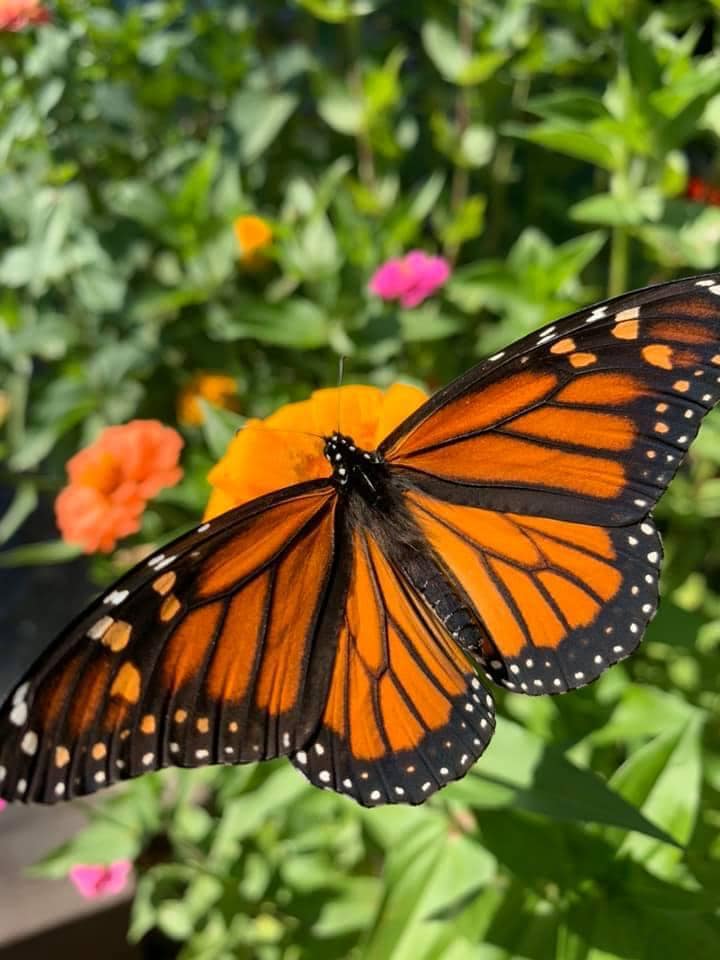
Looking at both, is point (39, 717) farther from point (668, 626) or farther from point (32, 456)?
point (32, 456)

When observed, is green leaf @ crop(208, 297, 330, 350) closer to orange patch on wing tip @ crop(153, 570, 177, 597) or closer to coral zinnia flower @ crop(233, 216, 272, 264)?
coral zinnia flower @ crop(233, 216, 272, 264)

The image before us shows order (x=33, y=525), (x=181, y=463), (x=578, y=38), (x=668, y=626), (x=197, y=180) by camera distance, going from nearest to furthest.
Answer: (x=668, y=626) → (x=197, y=180) → (x=181, y=463) → (x=578, y=38) → (x=33, y=525)

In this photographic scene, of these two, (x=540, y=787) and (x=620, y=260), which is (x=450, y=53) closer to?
(x=620, y=260)

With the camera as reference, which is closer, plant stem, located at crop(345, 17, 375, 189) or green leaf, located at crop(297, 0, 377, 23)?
green leaf, located at crop(297, 0, 377, 23)

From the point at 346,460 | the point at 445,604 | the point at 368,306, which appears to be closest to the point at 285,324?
the point at 368,306

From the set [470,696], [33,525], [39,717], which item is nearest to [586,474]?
[470,696]

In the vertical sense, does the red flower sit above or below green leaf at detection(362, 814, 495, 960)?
above

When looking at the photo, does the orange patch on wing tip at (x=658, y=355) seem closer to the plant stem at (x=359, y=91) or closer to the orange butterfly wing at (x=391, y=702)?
the orange butterfly wing at (x=391, y=702)

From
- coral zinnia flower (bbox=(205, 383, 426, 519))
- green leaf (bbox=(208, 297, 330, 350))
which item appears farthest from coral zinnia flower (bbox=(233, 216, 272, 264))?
coral zinnia flower (bbox=(205, 383, 426, 519))
